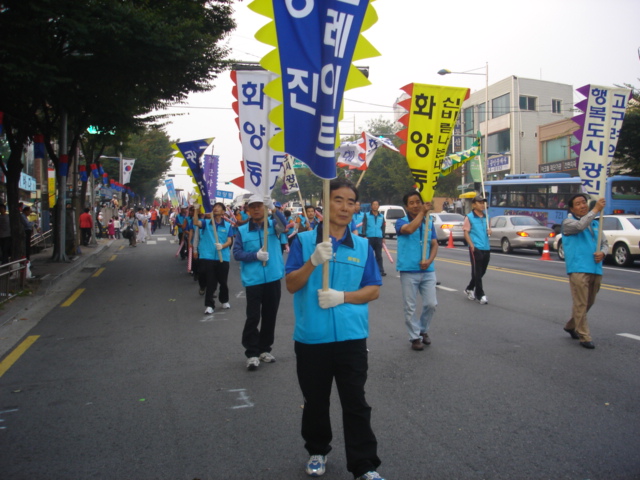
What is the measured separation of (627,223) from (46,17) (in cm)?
1651

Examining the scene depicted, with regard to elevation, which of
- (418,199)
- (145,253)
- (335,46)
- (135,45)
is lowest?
(145,253)

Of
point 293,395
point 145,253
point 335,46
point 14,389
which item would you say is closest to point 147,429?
point 293,395

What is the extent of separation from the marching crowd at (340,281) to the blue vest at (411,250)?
0.5 inches

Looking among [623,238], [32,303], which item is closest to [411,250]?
[32,303]

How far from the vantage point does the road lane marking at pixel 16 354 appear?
6471 millimetres

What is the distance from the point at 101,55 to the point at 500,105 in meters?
37.2

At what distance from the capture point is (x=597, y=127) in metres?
7.59

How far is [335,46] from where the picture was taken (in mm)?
3486

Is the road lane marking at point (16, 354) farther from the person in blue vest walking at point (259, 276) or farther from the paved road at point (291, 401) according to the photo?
the person in blue vest walking at point (259, 276)

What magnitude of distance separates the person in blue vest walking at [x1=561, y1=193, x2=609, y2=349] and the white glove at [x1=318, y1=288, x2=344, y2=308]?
4473 millimetres

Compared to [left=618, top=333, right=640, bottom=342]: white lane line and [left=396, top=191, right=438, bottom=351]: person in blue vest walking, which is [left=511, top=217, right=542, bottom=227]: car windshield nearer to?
[left=618, top=333, right=640, bottom=342]: white lane line

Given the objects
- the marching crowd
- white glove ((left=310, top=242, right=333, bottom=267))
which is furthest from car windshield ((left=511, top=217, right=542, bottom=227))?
white glove ((left=310, top=242, right=333, bottom=267))

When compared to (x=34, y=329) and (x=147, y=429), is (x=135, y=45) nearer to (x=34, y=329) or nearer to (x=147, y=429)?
(x=34, y=329)

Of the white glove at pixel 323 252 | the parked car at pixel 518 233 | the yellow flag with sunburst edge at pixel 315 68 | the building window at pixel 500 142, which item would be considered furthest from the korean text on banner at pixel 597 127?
the building window at pixel 500 142
